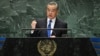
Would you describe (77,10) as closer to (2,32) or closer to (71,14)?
(71,14)

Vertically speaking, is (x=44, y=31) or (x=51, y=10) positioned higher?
(x=51, y=10)

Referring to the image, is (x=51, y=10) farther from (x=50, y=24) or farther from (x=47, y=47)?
(x=47, y=47)

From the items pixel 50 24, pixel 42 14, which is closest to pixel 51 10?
pixel 50 24

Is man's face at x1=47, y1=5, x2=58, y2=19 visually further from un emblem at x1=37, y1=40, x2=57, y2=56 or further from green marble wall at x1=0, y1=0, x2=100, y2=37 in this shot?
green marble wall at x1=0, y1=0, x2=100, y2=37

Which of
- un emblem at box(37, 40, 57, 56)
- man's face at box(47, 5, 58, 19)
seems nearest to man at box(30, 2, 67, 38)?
man's face at box(47, 5, 58, 19)

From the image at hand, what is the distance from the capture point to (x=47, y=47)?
2.61m

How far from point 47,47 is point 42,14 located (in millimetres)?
4486

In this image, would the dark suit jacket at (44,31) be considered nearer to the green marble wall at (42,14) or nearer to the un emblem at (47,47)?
the un emblem at (47,47)

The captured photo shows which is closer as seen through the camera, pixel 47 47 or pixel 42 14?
pixel 47 47

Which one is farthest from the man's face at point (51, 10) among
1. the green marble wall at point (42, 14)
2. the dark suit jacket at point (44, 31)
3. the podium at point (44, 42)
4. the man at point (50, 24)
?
the green marble wall at point (42, 14)

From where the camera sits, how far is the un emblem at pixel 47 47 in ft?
8.54

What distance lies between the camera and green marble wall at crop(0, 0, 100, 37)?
6.98 m

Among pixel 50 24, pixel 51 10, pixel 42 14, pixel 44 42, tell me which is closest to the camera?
pixel 44 42

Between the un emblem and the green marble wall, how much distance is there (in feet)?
14.4
